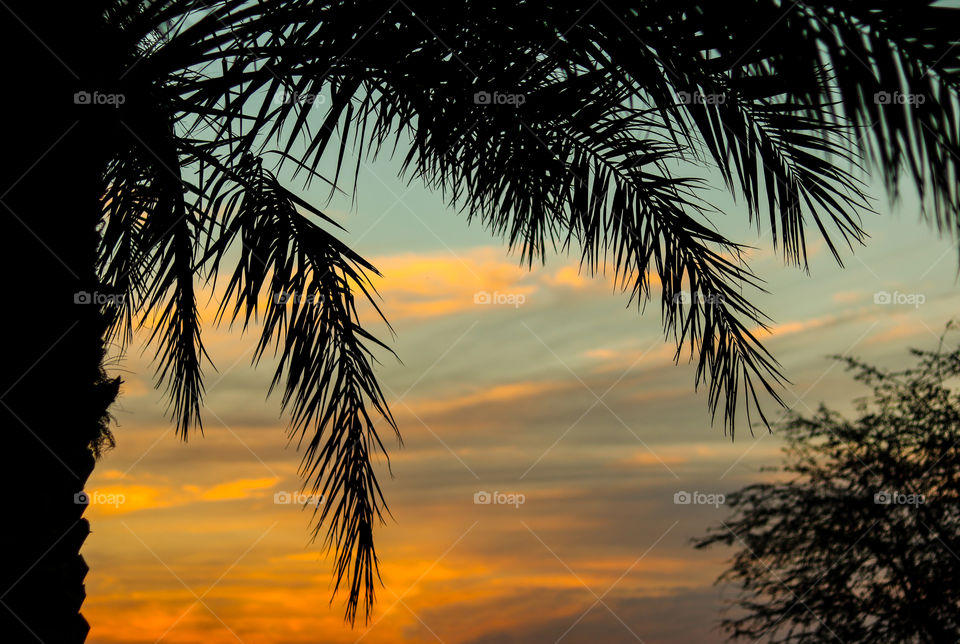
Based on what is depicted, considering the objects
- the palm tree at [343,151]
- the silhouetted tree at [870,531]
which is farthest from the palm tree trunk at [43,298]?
the silhouetted tree at [870,531]

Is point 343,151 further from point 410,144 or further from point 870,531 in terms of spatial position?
point 870,531

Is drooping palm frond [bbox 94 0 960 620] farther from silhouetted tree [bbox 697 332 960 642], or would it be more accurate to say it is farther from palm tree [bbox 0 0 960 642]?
silhouetted tree [bbox 697 332 960 642]

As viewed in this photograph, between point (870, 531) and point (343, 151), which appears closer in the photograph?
point (343, 151)

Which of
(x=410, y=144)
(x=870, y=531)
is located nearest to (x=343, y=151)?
(x=410, y=144)

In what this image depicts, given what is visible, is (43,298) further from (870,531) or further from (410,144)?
(870,531)

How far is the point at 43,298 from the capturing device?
3203mm

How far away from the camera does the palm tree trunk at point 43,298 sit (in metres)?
3.12

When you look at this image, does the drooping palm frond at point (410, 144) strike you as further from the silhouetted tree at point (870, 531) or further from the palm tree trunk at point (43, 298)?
the silhouetted tree at point (870, 531)

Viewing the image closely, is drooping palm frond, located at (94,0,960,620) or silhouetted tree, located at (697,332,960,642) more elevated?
drooping palm frond, located at (94,0,960,620)

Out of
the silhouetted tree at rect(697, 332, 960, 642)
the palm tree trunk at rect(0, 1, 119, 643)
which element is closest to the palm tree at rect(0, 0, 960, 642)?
the palm tree trunk at rect(0, 1, 119, 643)

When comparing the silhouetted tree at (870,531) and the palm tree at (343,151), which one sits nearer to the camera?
the palm tree at (343,151)

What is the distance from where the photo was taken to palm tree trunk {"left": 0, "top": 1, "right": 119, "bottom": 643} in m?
3.12

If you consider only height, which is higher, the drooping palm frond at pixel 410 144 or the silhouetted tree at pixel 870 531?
the drooping palm frond at pixel 410 144

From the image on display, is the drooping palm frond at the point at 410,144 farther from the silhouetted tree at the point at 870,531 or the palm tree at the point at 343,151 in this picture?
the silhouetted tree at the point at 870,531
